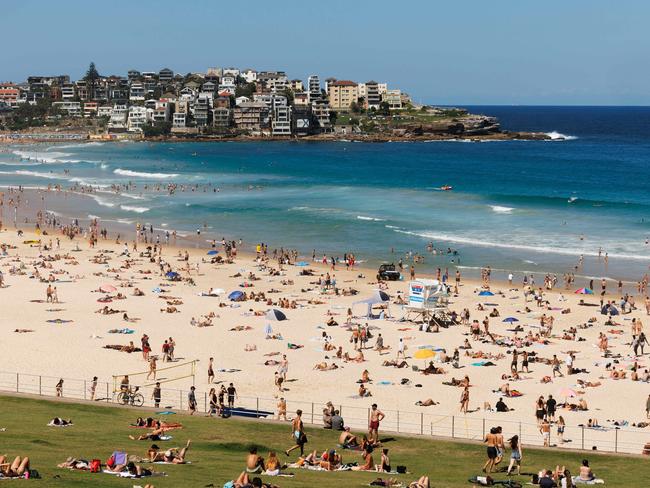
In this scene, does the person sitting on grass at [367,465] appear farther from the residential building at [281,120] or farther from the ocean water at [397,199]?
the residential building at [281,120]

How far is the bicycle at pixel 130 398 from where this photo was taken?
24.1m

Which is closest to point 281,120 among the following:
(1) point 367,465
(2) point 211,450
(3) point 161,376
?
(3) point 161,376

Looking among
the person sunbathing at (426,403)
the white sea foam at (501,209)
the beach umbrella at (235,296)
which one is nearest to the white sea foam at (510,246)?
the white sea foam at (501,209)

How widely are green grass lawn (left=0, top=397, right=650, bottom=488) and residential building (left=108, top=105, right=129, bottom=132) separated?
16909cm

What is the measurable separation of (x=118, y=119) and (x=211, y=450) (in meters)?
177

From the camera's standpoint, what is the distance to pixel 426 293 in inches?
1412

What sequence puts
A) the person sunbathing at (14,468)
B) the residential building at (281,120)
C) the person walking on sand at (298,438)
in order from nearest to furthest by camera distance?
the person sunbathing at (14,468), the person walking on sand at (298,438), the residential building at (281,120)

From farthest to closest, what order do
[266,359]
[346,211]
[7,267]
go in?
[346,211] < [7,267] < [266,359]

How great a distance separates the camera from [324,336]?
32.9m

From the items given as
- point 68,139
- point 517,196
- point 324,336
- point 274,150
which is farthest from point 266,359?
point 68,139

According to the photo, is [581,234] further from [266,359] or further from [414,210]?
[266,359]

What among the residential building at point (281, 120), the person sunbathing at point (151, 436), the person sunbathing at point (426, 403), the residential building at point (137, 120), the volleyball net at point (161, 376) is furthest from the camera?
the residential building at point (137, 120)

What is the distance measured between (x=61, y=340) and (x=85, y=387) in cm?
694

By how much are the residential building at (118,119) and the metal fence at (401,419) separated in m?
165
